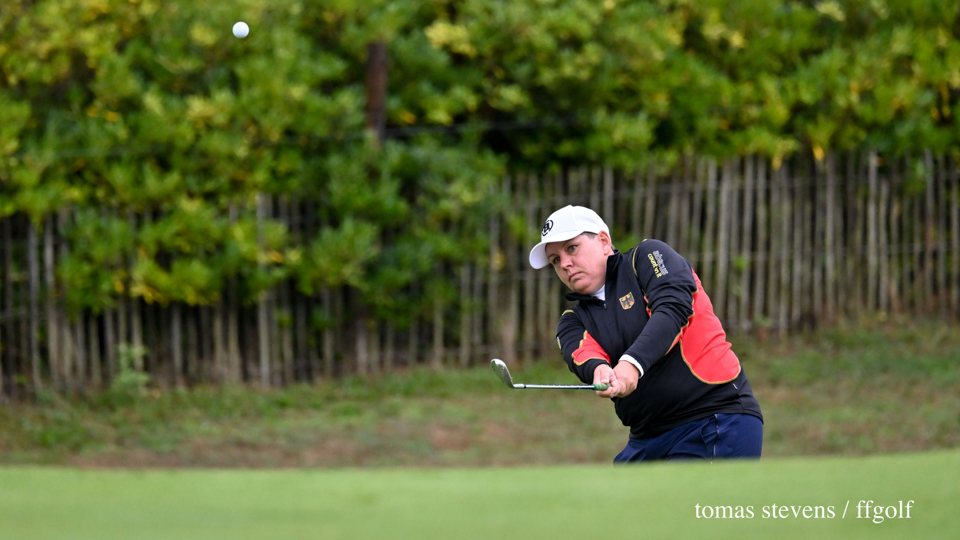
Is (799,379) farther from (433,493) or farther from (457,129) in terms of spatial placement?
(433,493)

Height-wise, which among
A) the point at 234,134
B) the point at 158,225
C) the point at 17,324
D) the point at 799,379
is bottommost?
the point at 799,379

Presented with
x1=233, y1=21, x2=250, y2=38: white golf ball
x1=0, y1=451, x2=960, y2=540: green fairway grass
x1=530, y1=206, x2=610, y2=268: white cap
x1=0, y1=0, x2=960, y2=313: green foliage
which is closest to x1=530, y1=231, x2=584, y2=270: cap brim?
x1=530, y1=206, x2=610, y2=268: white cap

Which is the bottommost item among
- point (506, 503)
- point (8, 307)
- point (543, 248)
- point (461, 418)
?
point (461, 418)

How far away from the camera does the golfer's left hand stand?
14.2 ft

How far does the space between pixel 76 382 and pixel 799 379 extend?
6679 mm

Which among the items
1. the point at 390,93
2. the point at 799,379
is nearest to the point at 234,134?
the point at 390,93

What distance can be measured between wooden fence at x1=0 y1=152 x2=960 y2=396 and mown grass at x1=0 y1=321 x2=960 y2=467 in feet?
1.07

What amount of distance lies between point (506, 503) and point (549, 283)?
699 centimetres

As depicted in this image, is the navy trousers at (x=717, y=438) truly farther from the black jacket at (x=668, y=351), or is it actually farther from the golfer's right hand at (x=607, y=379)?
the golfer's right hand at (x=607, y=379)

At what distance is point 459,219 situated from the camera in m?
10.4

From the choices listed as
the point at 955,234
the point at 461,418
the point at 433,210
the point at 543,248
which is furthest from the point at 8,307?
the point at 955,234

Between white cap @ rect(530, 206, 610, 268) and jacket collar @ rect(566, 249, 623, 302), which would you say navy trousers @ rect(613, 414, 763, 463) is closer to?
jacket collar @ rect(566, 249, 623, 302)

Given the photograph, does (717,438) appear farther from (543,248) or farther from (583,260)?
(543,248)

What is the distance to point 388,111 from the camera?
1041 cm
